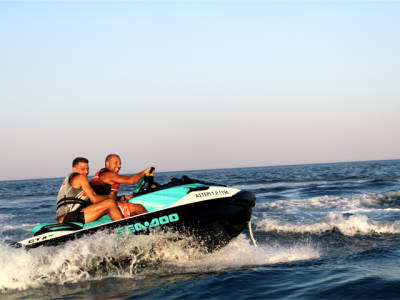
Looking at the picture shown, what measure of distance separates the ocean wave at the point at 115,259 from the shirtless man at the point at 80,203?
12.8 inches

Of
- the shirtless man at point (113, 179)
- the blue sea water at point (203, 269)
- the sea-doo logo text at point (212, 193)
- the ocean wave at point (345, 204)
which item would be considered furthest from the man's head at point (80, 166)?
the ocean wave at point (345, 204)

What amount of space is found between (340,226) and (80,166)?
596cm

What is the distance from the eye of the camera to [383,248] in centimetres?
725

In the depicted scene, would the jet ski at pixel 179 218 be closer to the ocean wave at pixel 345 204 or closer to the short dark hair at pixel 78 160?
the short dark hair at pixel 78 160

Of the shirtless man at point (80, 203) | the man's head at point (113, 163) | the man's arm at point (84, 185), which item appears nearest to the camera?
the man's arm at point (84, 185)

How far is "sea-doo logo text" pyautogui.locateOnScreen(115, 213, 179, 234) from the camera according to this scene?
6.56m

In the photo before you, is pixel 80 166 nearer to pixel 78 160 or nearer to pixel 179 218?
pixel 78 160

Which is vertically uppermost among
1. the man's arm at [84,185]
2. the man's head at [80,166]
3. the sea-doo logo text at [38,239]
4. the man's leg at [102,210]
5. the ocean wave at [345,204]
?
the man's head at [80,166]

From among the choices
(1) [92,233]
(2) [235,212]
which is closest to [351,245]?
(2) [235,212]

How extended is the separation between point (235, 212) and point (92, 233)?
215 centimetres

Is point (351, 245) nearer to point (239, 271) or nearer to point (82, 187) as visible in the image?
point (239, 271)

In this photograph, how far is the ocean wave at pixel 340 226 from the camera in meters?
9.14

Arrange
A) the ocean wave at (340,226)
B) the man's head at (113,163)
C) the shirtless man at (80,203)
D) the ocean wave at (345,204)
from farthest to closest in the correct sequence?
the ocean wave at (345,204), the ocean wave at (340,226), the man's head at (113,163), the shirtless man at (80,203)

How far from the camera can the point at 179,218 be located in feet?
21.7
